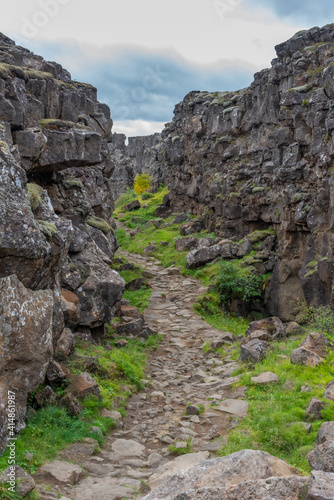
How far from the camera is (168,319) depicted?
64.1 feet

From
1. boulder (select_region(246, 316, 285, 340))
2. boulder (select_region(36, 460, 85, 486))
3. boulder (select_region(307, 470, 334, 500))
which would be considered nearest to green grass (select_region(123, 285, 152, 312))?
boulder (select_region(246, 316, 285, 340))

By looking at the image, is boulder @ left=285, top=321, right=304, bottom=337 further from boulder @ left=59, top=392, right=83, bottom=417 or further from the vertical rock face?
the vertical rock face

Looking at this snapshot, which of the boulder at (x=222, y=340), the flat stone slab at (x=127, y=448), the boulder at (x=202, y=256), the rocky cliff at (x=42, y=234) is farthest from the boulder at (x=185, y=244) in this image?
the flat stone slab at (x=127, y=448)

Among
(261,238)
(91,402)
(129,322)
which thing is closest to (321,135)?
(261,238)

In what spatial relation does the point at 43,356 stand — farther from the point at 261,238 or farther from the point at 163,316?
the point at 261,238

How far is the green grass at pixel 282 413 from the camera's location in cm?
712

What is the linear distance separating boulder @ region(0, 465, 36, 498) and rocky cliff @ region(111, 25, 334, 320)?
16040 mm

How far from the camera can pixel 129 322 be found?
16.2m

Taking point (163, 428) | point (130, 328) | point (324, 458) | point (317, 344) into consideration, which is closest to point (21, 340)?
point (163, 428)

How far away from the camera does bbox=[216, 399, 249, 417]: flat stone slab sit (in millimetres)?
9406

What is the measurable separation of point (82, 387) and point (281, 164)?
71.1 ft

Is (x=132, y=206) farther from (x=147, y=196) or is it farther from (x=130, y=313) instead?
(x=130, y=313)

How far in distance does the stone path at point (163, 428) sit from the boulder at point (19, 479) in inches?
13.0

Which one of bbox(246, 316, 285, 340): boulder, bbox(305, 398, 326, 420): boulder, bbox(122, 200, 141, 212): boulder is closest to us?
bbox(305, 398, 326, 420): boulder
